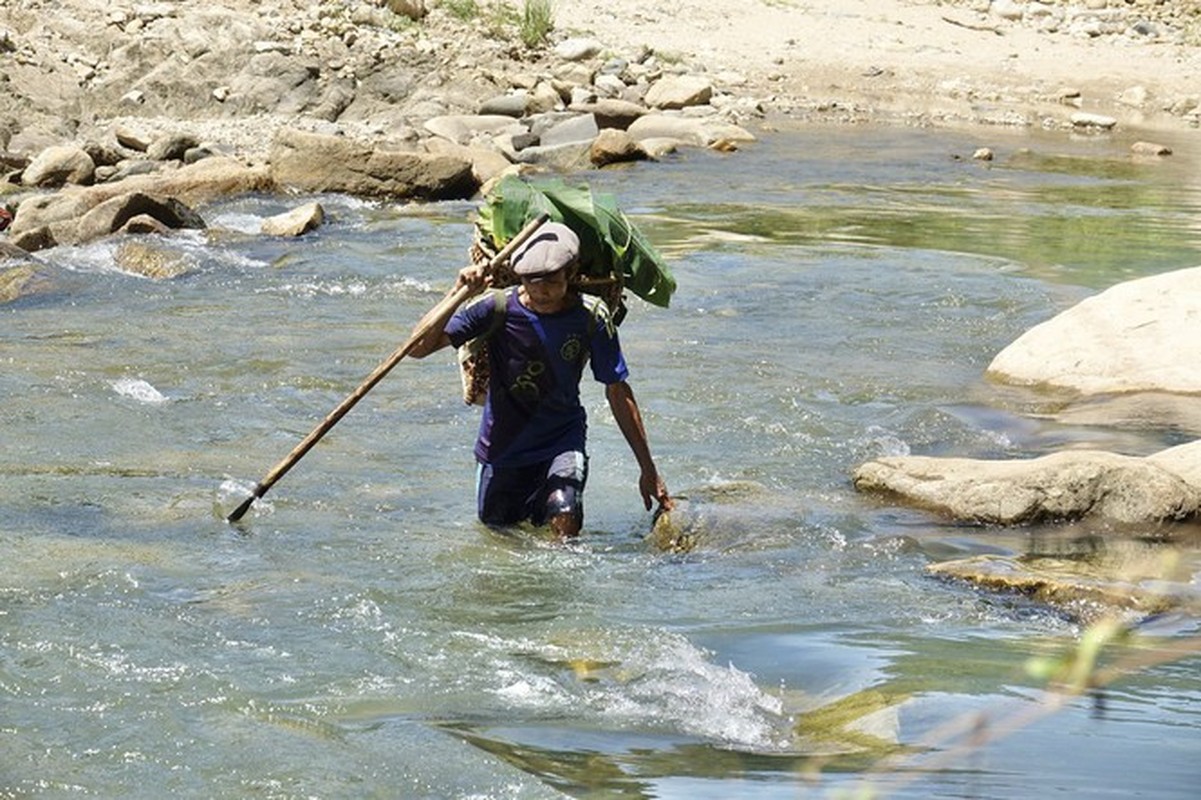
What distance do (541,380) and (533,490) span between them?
0.51 meters

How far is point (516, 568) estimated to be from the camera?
6965 mm

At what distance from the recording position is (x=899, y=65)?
29516mm

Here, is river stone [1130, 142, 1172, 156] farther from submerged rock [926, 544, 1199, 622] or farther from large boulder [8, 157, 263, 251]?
submerged rock [926, 544, 1199, 622]

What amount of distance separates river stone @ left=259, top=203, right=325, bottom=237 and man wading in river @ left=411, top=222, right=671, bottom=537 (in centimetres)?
907

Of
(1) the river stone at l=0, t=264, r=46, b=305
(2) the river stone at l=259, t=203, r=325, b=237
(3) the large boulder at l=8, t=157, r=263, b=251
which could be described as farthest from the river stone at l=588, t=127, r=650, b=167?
(1) the river stone at l=0, t=264, r=46, b=305

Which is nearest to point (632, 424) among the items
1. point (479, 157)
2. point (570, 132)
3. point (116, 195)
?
point (116, 195)

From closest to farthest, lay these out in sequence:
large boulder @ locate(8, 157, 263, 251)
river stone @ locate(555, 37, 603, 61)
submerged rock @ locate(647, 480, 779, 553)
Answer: submerged rock @ locate(647, 480, 779, 553) → large boulder @ locate(8, 157, 263, 251) → river stone @ locate(555, 37, 603, 61)

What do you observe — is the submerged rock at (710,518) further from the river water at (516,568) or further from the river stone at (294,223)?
the river stone at (294,223)

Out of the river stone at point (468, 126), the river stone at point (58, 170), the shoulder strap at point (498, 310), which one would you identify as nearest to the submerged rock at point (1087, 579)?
the shoulder strap at point (498, 310)

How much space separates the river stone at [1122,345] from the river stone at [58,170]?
1077 centimetres

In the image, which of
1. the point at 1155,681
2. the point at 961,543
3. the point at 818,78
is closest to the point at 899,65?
the point at 818,78

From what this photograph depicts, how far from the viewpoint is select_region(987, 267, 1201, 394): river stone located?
10.3 m

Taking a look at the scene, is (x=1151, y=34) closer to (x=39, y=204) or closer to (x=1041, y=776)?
(x=39, y=204)

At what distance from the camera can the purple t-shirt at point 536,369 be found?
6789 millimetres
